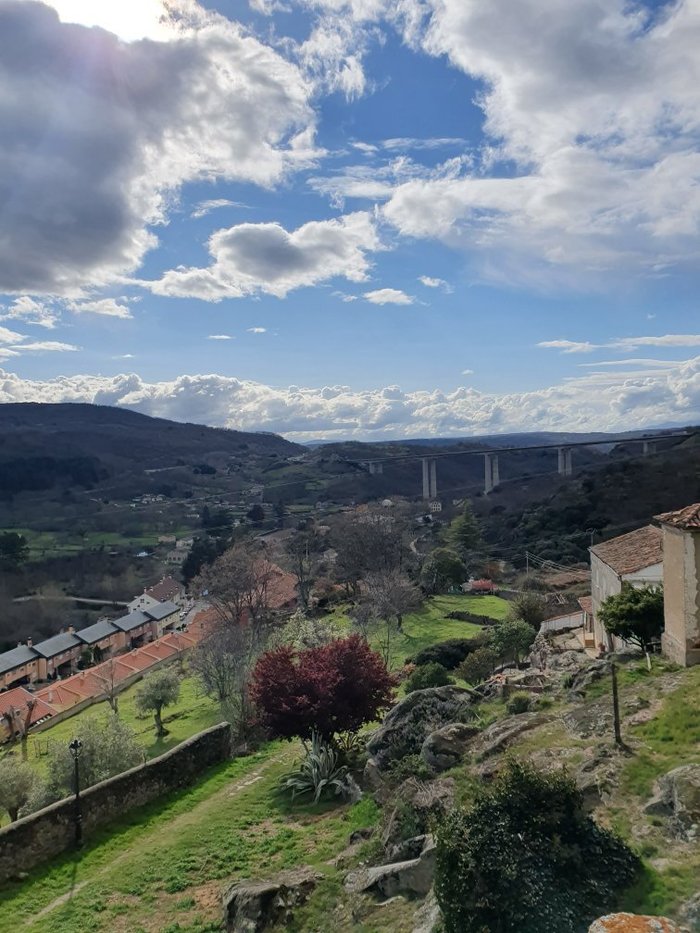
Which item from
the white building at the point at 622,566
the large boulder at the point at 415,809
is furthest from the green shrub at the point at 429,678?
the large boulder at the point at 415,809

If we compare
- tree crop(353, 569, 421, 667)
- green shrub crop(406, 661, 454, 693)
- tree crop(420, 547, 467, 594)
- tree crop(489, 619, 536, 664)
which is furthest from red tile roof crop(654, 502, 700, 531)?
tree crop(420, 547, 467, 594)

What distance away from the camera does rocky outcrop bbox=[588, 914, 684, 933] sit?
17.5 feet

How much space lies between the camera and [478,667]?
2247 cm

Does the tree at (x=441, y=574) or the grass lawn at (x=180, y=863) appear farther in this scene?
the tree at (x=441, y=574)

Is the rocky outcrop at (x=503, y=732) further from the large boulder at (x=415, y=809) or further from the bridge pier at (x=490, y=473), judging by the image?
the bridge pier at (x=490, y=473)

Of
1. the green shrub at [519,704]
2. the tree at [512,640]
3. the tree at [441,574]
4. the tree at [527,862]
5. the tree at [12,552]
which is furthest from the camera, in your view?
the tree at [12,552]

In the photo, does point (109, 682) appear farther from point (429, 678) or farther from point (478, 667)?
point (478, 667)

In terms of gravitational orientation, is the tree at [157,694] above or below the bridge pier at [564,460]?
below

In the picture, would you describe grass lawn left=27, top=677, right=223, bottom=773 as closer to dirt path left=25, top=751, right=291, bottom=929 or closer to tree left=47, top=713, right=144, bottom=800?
tree left=47, top=713, right=144, bottom=800

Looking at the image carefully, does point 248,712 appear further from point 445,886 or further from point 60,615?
point 60,615

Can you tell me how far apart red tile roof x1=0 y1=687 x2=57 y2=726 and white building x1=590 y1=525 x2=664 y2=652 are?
30.2 m

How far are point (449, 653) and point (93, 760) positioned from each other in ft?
48.2

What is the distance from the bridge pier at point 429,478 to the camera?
10425cm

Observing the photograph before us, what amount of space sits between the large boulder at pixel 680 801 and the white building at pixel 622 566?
490 inches
